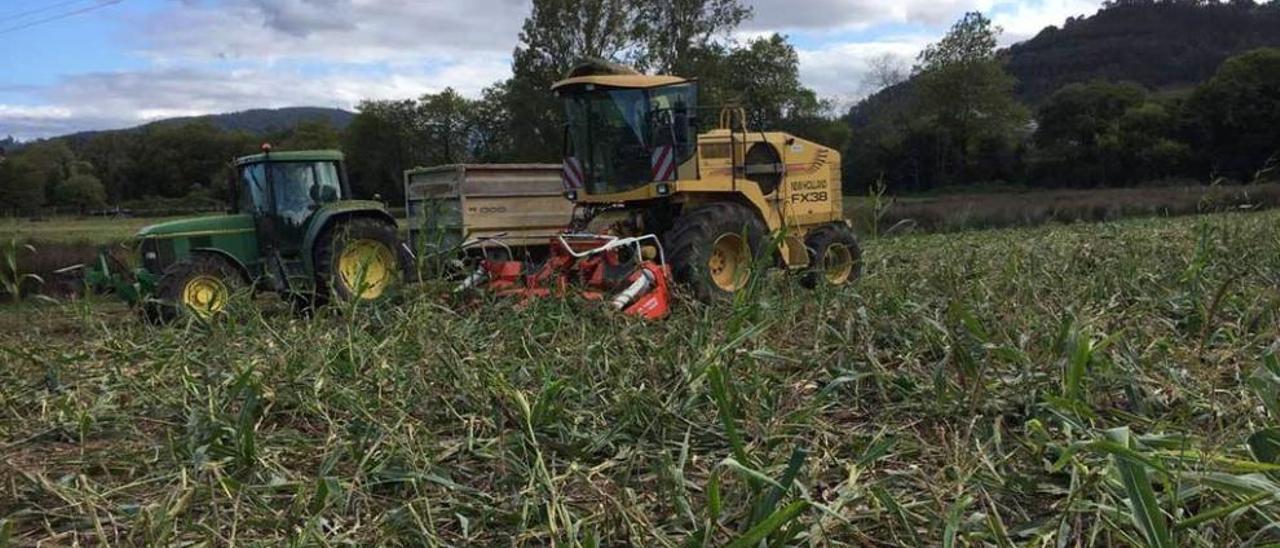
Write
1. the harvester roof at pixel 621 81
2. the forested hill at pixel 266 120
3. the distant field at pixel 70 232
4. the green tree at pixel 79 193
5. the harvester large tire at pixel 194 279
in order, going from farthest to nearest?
the forested hill at pixel 266 120, the green tree at pixel 79 193, the distant field at pixel 70 232, the harvester roof at pixel 621 81, the harvester large tire at pixel 194 279

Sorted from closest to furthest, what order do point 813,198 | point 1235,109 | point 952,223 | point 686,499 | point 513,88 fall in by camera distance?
point 686,499 < point 813,198 < point 952,223 < point 513,88 < point 1235,109

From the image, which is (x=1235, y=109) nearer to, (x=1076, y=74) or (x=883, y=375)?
(x=883, y=375)

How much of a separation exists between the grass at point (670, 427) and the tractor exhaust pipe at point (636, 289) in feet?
4.26

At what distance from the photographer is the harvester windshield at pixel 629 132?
8.59m

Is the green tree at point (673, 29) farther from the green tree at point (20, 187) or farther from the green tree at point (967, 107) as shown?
the green tree at point (20, 187)

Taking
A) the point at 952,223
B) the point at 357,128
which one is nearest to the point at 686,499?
the point at 952,223

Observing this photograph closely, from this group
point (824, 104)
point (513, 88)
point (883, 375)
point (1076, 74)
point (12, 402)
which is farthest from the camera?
point (1076, 74)

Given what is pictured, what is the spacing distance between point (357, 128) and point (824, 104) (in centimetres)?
3273

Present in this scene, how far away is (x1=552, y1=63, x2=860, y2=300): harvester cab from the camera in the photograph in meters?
8.30

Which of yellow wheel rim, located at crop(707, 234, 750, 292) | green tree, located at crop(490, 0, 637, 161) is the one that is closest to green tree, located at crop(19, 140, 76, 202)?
green tree, located at crop(490, 0, 637, 161)

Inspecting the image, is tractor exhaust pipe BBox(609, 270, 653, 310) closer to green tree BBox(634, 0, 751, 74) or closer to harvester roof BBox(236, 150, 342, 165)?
harvester roof BBox(236, 150, 342, 165)

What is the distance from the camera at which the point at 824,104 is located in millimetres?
48781

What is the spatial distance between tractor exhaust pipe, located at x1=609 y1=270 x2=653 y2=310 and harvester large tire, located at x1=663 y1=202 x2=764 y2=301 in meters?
1.08

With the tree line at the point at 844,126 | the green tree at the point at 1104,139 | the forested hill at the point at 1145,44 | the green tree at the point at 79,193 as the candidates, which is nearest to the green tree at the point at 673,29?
the tree line at the point at 844,126
